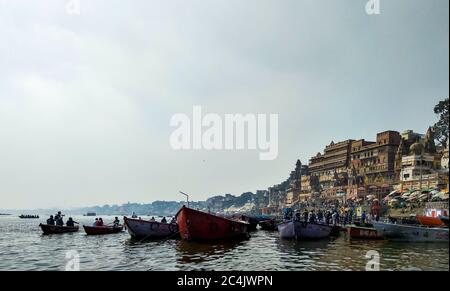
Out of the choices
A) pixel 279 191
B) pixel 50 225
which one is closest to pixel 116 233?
pixel 50 225

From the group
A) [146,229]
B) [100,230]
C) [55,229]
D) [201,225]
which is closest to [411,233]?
[201,225]

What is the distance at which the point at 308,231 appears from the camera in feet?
105

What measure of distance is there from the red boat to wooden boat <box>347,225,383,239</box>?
1238 cm

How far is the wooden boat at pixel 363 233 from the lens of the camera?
105 feet

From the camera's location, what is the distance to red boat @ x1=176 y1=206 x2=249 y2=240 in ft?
98.0

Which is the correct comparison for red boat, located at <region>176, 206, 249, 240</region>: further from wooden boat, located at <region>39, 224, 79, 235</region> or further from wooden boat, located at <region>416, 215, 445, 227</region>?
wooden boat, located at <region>39, 224, 79, 235</region>

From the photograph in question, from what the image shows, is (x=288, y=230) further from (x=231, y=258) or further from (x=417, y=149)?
(x=417, y=149)

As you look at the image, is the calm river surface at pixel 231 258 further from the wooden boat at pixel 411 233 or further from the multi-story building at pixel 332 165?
the multi-story building at pixel 332 165

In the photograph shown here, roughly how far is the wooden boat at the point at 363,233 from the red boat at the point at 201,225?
40.6ft

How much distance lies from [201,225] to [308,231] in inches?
404

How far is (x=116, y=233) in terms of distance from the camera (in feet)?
144
